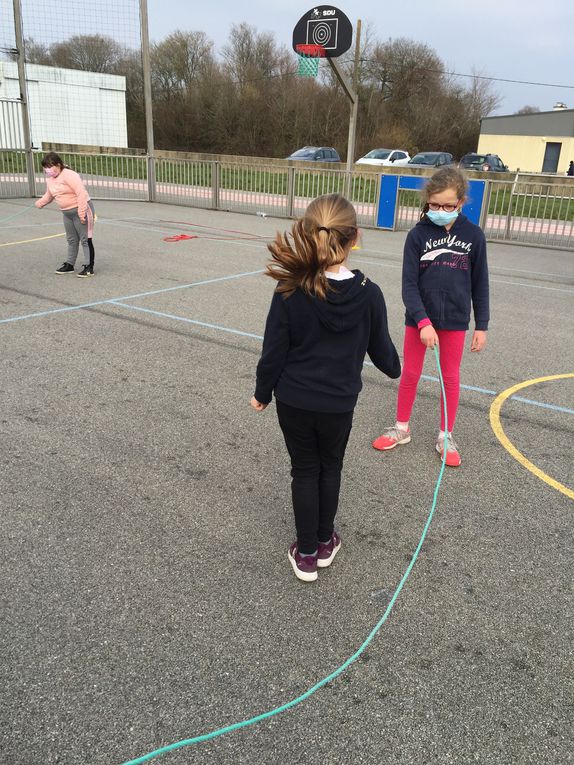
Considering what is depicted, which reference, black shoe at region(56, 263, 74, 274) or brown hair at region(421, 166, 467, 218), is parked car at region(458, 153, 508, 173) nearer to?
black shoe at region(56, 263, 74, 274)

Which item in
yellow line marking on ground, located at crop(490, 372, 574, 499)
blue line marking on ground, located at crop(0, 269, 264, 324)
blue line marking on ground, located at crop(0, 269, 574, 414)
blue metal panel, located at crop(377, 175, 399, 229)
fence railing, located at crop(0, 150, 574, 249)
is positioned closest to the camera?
yellow line marking on ground, located at crop(490, 372, 574, 499)

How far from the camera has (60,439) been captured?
4.10 metres

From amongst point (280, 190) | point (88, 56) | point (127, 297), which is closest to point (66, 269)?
point (127, 297)

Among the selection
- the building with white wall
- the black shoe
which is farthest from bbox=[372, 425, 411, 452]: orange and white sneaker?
the building with white wall

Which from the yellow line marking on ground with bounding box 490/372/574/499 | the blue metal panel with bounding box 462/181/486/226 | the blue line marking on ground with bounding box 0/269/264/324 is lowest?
the yellow line marking on ground with bounding box 490/372/574/499

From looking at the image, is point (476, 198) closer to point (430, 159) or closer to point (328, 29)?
point (328, 29)

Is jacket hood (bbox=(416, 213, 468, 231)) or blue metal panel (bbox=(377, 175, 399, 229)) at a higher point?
jacket hood (bbox=(416, 213, 468, 231))

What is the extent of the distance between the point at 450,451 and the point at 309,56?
1869 cm

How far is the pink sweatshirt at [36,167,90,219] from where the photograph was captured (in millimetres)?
8336

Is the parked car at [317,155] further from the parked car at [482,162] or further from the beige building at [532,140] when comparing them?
the beige building at [532,140]

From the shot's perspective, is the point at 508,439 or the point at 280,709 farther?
the point at 508,439

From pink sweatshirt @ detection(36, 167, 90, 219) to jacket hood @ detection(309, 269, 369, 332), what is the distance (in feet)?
22.9

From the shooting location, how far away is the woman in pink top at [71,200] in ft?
27.3

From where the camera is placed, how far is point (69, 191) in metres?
8.45
